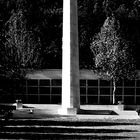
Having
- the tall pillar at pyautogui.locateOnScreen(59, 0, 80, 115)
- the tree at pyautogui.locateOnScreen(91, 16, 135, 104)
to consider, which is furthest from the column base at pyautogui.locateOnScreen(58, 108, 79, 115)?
the tree at pyautogui.locateOnScreen(91, 16, 135, 104)

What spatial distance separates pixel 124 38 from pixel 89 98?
276 inches

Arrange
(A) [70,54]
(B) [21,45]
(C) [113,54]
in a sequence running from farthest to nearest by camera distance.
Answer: (B) [21,45] < (C) [113,54] < (A) [70,54]

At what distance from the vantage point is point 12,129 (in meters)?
26.1

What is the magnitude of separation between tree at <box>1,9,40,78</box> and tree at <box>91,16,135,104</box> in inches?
230

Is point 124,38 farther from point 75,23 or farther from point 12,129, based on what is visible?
point 12,129

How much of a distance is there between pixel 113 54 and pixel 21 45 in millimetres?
9006

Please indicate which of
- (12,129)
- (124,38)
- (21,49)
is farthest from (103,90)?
(12,129)

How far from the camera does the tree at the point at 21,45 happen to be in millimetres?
53250

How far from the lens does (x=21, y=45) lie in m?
55.7

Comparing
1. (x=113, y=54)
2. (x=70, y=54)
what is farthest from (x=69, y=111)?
(x=113, y=54)

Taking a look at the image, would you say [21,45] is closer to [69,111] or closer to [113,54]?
[113,54]

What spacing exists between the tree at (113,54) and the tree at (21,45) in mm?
5837

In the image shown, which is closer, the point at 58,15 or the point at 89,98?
the point at 89,98

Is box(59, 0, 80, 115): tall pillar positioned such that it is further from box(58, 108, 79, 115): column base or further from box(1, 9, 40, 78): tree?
box(1, 9, 40, 78): tree
